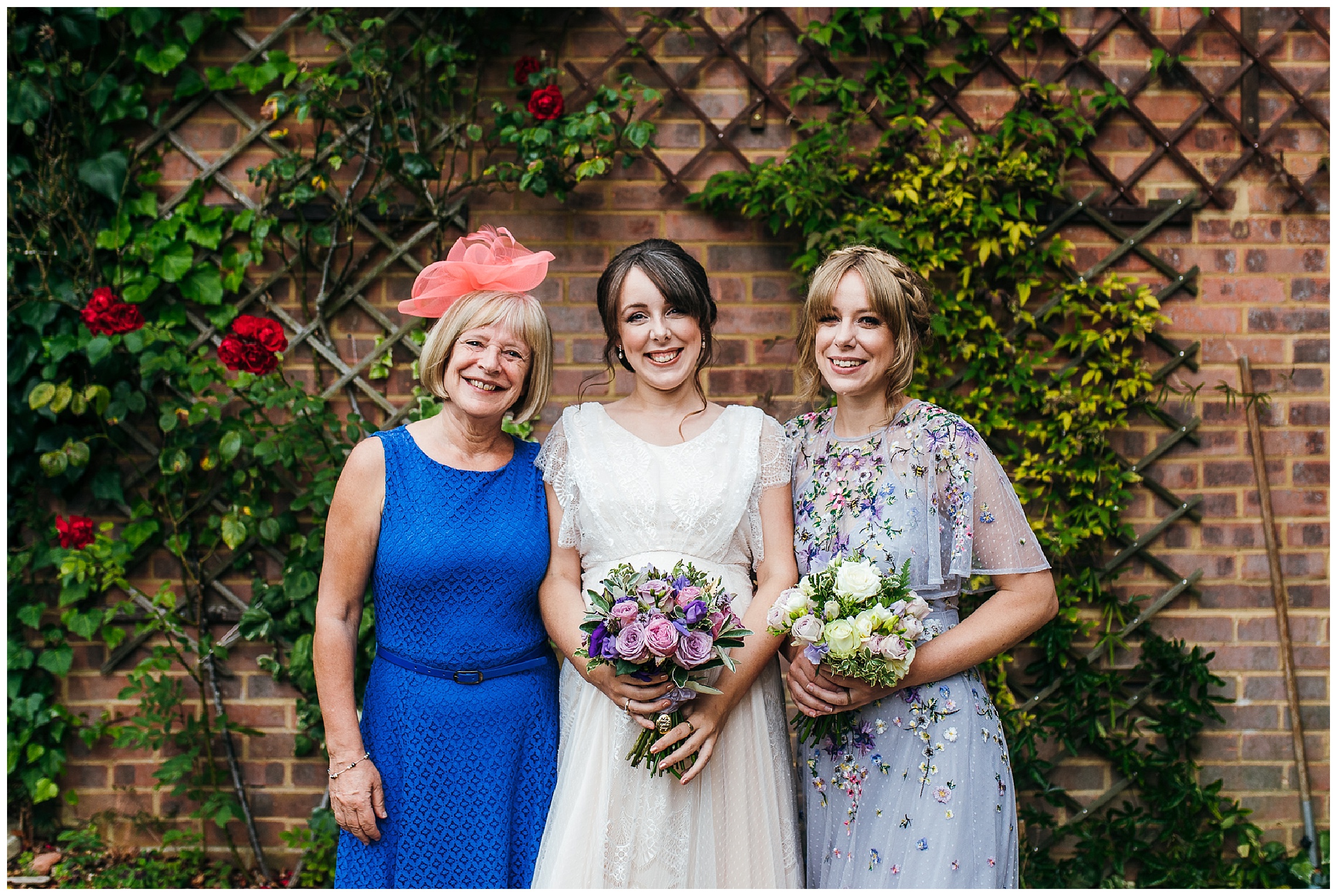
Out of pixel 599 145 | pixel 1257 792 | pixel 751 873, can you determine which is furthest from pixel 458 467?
pixel 1257 792

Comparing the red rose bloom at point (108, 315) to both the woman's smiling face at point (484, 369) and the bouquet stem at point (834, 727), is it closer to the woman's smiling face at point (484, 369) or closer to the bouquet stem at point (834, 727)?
the woman's smiling face at point (484, 369)

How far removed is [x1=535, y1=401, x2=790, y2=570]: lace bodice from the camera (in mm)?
1931

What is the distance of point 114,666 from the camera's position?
300 centimetres

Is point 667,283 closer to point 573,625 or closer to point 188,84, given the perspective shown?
point 573,625

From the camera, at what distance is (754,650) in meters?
1.85

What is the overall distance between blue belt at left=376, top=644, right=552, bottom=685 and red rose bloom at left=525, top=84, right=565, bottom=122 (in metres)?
1.71

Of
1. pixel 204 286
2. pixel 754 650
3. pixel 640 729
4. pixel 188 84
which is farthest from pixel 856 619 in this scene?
pixel 188 84

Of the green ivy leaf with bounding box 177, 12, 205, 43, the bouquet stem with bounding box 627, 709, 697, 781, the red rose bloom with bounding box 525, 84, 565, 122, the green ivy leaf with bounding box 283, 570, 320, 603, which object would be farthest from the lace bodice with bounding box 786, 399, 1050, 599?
the green ivy leaf with bounding box 177, 12, 205, 43

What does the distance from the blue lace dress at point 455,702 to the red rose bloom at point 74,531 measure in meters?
1.49

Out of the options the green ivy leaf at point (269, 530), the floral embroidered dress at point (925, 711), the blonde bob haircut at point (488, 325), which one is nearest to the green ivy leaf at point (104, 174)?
the green ivy leaf at point (269, 530)

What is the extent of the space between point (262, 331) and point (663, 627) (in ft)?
5.75

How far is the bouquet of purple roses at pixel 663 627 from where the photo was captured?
1.61m

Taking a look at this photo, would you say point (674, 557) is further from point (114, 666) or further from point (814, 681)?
point (114, 666)

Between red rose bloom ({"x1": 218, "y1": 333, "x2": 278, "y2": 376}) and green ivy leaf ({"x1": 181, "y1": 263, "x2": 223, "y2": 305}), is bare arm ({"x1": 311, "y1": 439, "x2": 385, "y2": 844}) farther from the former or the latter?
green ivy leaf ({"x1": 181, "y1": 263, "x2": 223, "y2": 305})
